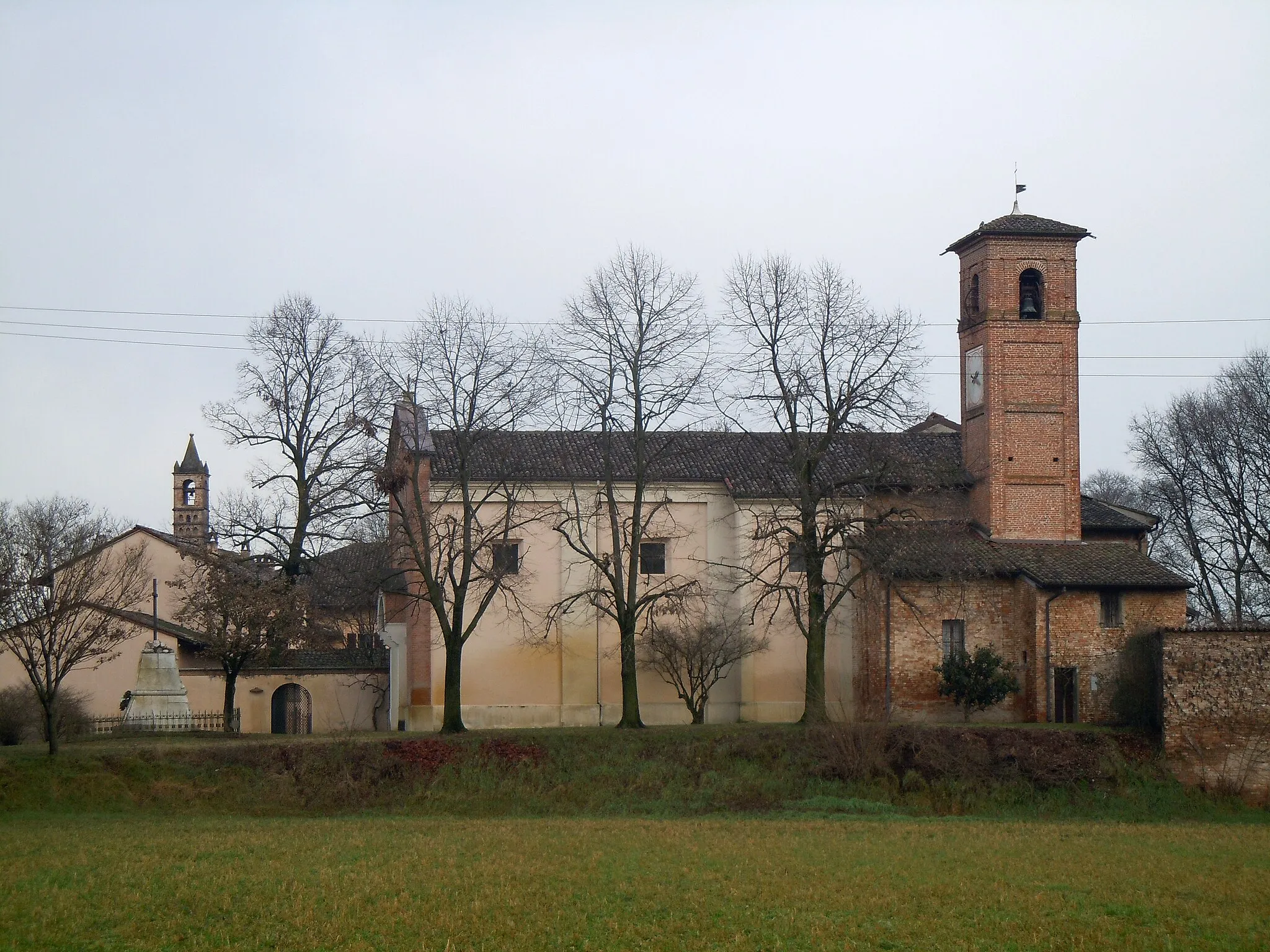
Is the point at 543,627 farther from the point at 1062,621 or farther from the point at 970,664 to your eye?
the point at 1062,621

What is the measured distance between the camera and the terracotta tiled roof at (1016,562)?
32375mm

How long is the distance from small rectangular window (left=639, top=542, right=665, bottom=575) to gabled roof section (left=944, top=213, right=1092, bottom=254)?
12550 millimetres

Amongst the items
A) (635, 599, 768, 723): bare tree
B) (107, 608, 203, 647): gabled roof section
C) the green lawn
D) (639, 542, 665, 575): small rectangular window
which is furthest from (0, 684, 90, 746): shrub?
(639, 542, 665, 575): small rectangular window

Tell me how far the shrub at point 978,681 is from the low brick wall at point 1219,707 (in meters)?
5.79

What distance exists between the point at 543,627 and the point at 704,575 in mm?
4744

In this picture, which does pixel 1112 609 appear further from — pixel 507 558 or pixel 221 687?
pixel 221 687

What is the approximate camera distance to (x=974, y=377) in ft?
124

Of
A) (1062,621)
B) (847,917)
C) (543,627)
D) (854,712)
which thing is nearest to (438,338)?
(543,627)

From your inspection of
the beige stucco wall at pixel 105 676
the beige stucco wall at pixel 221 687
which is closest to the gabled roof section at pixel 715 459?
the beige stucco wall at pixel 221 687

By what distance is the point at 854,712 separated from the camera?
1396 inches

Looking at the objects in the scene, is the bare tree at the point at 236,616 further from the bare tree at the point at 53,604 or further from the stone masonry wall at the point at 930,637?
the stone masonry wall at the point at 930,637

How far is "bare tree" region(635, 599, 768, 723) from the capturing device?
34.5 metres

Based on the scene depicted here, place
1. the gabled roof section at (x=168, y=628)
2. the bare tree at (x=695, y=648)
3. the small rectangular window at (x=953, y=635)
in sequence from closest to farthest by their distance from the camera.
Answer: the bare tree at (x=695, y=648) → the small rectangular window at (x=953, y=635) → the gabled roof section at (x=168, y=628)

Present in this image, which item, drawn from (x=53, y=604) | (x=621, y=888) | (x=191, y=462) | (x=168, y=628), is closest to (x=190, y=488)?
(x=191, y=462)
